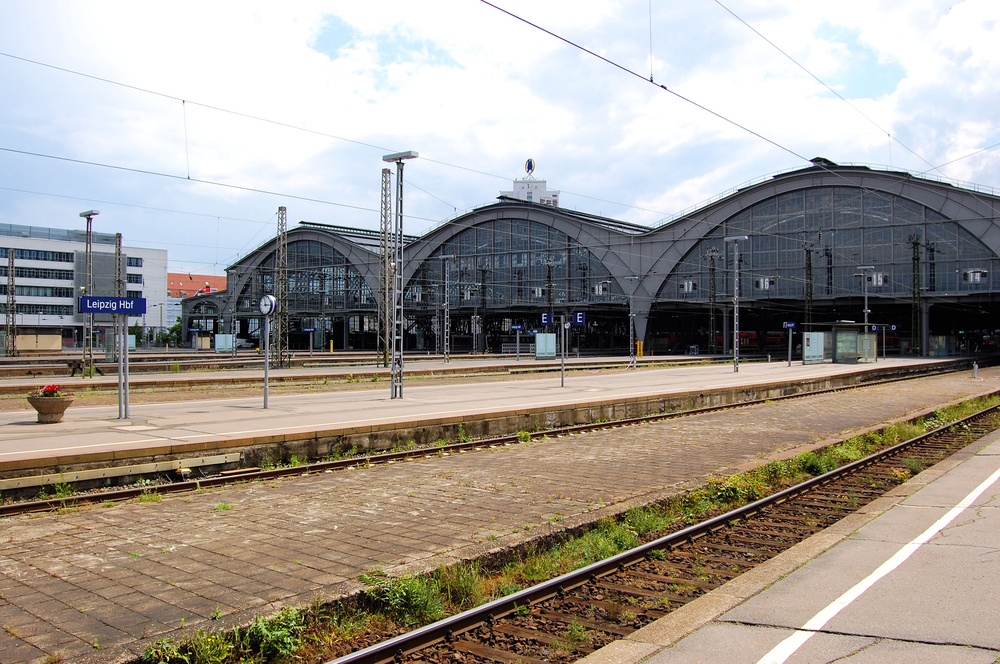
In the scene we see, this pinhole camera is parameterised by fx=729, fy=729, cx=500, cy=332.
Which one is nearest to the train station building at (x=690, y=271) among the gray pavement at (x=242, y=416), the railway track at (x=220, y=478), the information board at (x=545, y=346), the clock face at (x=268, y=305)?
the information board at (x=545, y=346)

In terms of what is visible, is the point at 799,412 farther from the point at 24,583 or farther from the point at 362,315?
the point at 362,315

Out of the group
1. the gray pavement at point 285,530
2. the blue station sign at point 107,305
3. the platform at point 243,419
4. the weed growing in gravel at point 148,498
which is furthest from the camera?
the blue station sign at point 107,305

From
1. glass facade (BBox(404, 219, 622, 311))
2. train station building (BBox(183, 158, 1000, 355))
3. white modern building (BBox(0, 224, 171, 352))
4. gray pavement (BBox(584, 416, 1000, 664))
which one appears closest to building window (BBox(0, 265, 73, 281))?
white modern building (BBox(0, 224, 171, 352))

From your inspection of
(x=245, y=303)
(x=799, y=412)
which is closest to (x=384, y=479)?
(x=799, y=412)

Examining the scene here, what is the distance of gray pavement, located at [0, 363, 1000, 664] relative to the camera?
215 inches

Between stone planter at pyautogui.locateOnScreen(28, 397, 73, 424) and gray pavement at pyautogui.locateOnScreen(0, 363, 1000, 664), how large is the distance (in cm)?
48

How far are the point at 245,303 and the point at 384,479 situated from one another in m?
98.6

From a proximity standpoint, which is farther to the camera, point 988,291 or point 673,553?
point 988,291

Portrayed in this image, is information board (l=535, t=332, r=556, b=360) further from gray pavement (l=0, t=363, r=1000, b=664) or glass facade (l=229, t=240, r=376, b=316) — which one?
gray pavement (l=0, t=363, r=1000, b=664)

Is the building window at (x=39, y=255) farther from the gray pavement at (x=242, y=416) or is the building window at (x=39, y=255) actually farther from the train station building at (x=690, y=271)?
the gray pavement at (x=242, y=416)

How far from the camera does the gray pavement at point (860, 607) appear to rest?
16.4ft

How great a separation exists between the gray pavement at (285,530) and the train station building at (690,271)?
4310 cm

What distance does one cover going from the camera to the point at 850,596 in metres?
6.14

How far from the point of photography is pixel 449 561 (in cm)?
670
